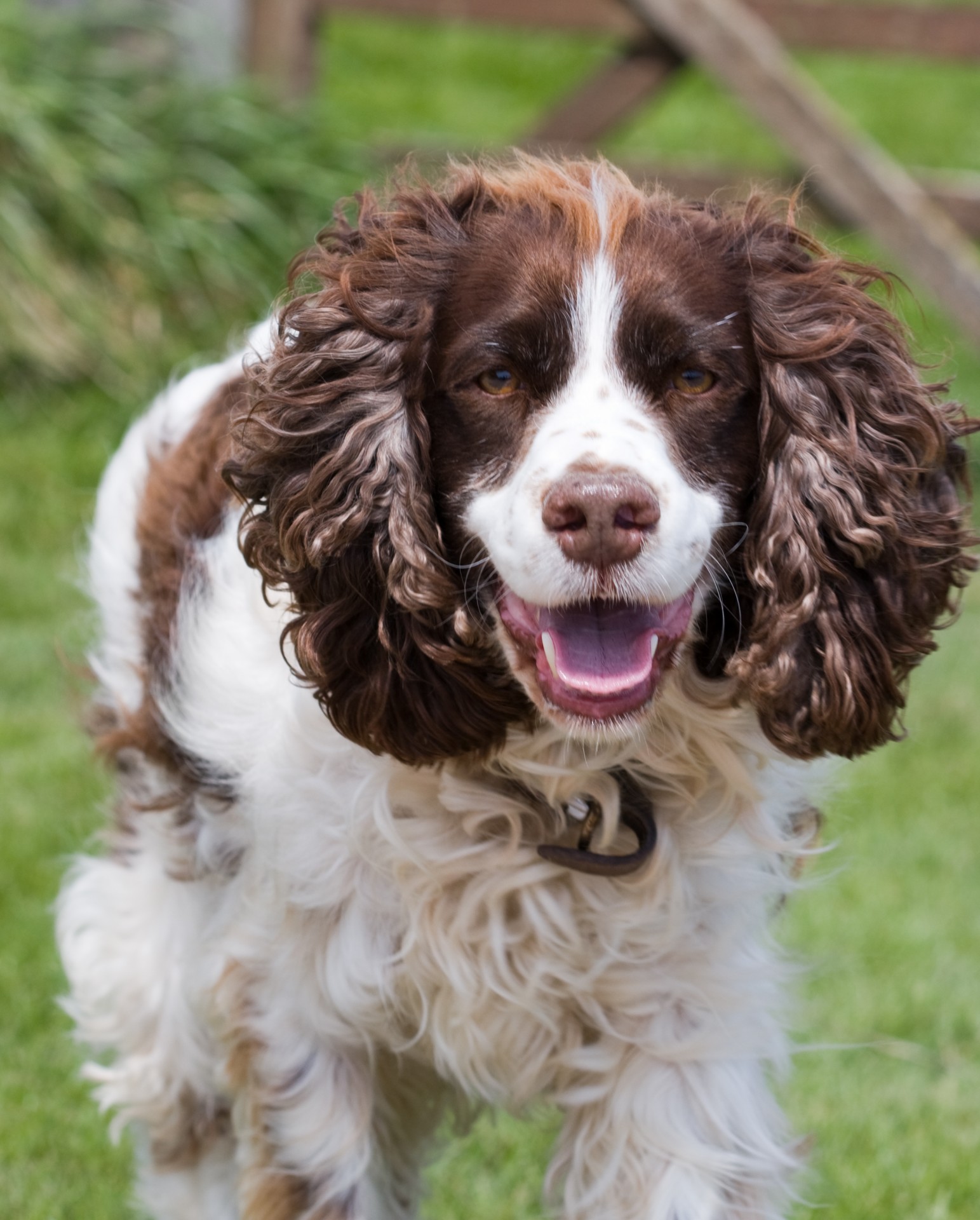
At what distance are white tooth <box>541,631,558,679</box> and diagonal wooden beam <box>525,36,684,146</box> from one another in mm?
7006

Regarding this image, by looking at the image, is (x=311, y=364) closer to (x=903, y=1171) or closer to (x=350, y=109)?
(x=903, y=1171)

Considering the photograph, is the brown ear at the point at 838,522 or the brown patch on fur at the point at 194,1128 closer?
the brown ear at the point at 838,522

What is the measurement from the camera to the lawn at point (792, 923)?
430 cm

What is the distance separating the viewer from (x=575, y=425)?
2.79m

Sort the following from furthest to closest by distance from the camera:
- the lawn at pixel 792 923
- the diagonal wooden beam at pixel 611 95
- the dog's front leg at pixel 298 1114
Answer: the diagonal wooden beam at pixel 611 95 < the lawn at pixel 792 923 < the dog's front leg at pixel 298 1114

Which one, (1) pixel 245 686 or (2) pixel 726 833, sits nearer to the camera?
(2) pixel 726 833

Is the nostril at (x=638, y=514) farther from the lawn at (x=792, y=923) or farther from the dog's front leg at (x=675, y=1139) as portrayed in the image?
the dog's front leg at (x=675, y=1139)

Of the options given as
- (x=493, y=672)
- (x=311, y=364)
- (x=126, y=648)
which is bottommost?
(x=126, y=648)

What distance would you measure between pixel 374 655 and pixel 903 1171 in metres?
2.11

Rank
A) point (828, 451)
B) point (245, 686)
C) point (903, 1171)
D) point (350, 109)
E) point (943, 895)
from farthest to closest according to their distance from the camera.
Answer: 1. point (350, 109)
2. point (943, 895)
3. point (903, 1171)
4. point (245, 686)
5. point (828, 451)

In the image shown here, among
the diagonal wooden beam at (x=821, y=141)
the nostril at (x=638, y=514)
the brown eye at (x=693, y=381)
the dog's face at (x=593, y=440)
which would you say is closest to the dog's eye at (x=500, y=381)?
the dog's face at (x=593, y=440)

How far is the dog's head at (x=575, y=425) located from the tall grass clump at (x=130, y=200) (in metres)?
5.61

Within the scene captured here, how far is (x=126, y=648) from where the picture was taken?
160 inches

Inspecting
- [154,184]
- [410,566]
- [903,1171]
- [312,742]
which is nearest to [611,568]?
[410,566]
